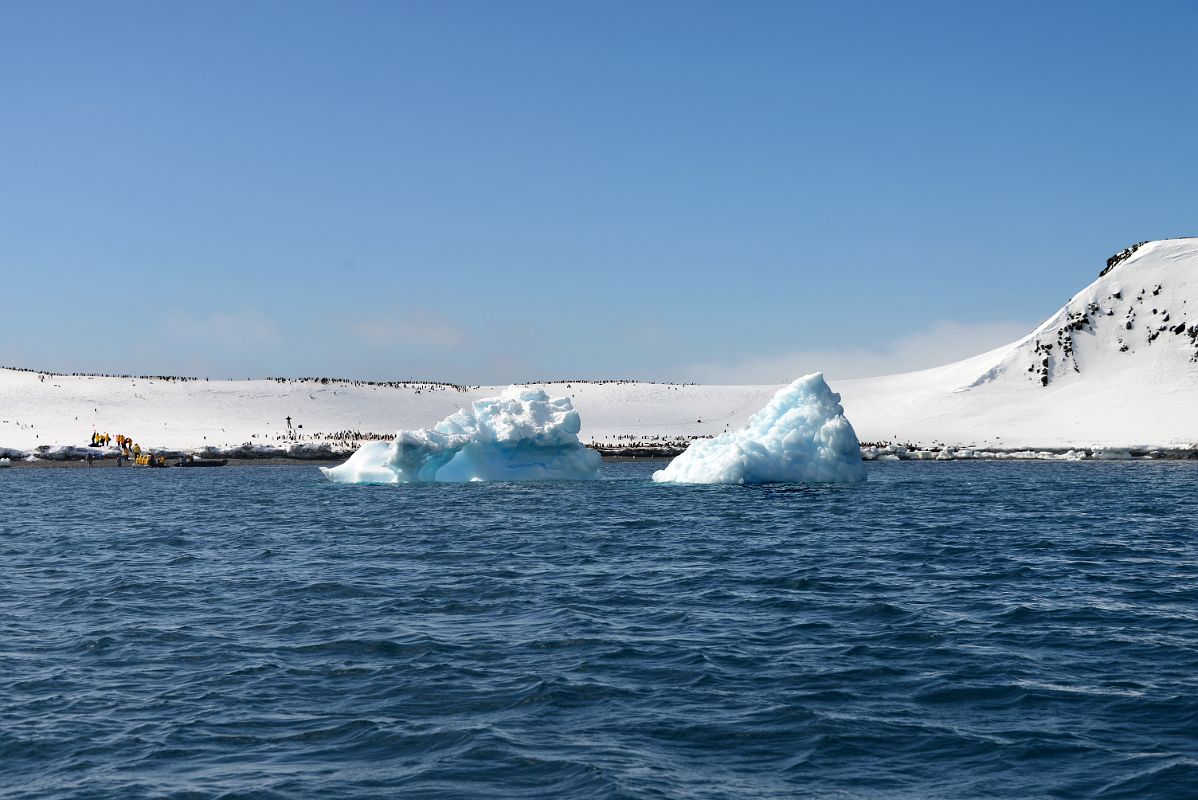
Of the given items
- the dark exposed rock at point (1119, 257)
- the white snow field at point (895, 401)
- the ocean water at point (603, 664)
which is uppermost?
the dark exposed rock at point (1119, 257)

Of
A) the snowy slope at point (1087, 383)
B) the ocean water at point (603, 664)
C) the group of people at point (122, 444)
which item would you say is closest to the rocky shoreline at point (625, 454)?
the group of people at point (122, 444)

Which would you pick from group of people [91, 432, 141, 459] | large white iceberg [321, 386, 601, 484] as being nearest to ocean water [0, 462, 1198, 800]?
large white iceberg [321, 386, 601, 484]

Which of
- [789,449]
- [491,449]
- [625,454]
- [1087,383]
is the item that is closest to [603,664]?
[789,449]

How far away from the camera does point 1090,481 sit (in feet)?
171

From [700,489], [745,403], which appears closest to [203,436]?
[745,403]

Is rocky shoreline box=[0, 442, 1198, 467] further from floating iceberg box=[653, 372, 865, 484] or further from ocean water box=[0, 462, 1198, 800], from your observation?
ocean water box=[0, 462, 1198, 800]

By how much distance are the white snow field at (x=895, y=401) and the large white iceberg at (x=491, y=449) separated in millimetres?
34151

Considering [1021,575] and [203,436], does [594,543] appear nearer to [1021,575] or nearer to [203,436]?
[1021,575]

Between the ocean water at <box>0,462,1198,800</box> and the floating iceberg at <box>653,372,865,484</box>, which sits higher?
the floating iceberg at <box>653,372,865,484</box>

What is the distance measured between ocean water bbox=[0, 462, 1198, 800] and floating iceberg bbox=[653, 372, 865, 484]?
17.6 m

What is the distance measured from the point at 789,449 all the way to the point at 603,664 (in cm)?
3408

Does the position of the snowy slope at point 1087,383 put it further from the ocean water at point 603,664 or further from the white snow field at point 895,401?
the ocean water at point 603,664

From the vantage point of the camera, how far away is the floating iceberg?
46.3 metres

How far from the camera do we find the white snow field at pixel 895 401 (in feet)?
299
